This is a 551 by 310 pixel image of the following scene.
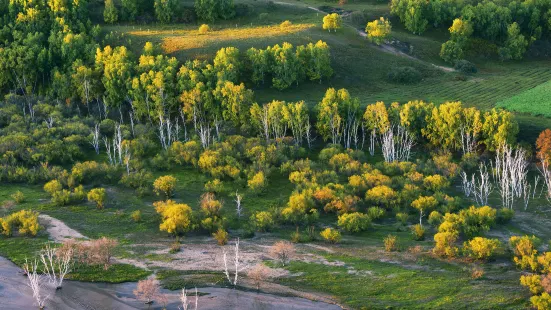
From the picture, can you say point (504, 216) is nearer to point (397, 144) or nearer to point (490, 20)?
point (397, 144)

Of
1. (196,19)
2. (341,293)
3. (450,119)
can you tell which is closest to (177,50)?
(196,19)

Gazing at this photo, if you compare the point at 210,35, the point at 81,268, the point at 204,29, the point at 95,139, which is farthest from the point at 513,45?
the point at 81,268

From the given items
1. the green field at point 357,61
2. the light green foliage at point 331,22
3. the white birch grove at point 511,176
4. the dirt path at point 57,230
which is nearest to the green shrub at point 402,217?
the white birch grove at point 511,176

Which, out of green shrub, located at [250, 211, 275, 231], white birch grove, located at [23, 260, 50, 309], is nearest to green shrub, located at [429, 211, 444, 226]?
green shrub, located at [250, 211, 275, 231]

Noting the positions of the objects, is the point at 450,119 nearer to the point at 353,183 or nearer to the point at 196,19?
the point at 353,183

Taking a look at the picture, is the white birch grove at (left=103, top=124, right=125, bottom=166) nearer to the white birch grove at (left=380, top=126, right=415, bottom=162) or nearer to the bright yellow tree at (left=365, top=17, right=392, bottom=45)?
the white birch grove at (left=380, top=126, right=415, bottom=162)

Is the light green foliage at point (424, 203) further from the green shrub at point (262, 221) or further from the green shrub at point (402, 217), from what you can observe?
the green shrub at point (262, 221)

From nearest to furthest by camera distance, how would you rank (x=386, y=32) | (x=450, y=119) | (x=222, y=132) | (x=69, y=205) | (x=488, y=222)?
1. (x=488, y=222)
2. (x=69, y=205)
3. (x=450, y=119)
4. (x=222, y=132)
5. (x=386, y=32)
